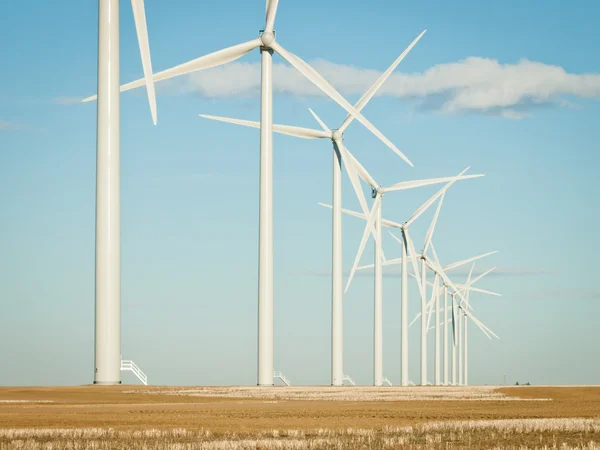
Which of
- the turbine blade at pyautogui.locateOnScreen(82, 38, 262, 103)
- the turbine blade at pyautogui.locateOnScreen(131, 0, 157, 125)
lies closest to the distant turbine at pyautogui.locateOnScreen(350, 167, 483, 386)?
the turbine blade at pyautogui.locateOnScreen(82, 38, 262, 103)

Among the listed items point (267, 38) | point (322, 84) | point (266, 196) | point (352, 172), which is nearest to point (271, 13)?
point (267, 38)

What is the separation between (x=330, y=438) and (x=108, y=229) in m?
25.0

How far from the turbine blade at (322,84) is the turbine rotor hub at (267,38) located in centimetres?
26

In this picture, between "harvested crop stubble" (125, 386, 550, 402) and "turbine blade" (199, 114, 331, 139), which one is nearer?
"harvested crop stubble" (125, 386, 550, 402)

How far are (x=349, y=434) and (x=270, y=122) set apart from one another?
44.4 meters

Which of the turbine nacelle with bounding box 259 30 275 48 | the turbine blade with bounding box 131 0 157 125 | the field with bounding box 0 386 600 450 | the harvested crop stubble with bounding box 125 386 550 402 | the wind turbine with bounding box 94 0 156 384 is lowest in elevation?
the harvested crop stubble with bounding box 125 386 550 402

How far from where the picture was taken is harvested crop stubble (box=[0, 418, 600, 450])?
93.7ft

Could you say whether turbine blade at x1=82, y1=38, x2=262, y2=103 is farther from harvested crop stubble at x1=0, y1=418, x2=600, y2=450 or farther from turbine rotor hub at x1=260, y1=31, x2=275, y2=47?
harvested crop stubble at x1=0, y1=418, x2=600, y2=450

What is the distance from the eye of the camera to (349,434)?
33.0 meters

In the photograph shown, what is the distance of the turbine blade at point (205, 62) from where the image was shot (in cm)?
6731

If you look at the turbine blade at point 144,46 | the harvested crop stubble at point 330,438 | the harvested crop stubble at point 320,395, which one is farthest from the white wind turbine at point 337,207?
the harvested crop stubble at point 330,438

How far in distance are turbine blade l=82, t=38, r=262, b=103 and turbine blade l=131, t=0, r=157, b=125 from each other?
11.2 meters

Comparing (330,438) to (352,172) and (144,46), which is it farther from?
(352,172)

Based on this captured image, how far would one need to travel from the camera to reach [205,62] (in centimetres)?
7119
